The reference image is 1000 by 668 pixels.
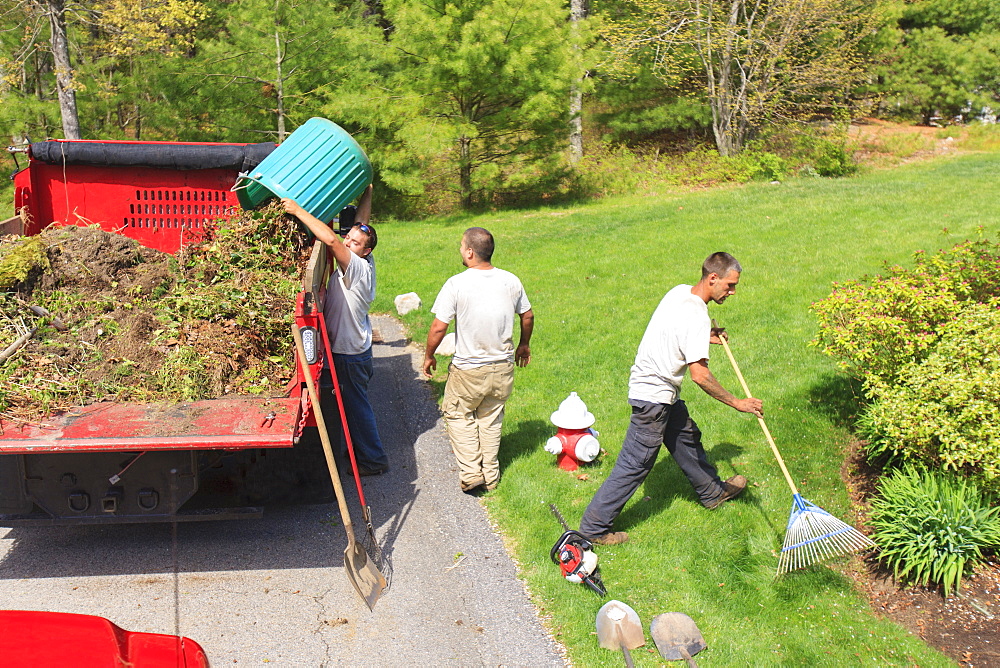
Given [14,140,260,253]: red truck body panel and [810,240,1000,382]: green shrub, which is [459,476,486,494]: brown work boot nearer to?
[810,240,1000,382]: green shrub

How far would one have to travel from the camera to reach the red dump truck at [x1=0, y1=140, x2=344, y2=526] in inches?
170

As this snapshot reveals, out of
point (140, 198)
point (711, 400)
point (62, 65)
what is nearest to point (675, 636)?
point (711, 400)

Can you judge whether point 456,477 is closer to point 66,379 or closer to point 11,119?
point 66,379

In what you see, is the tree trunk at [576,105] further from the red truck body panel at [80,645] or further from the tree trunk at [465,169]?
the red truck body panel at [80,645]

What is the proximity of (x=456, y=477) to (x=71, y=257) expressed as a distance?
301 cm

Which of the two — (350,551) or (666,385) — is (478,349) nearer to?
(666,385)

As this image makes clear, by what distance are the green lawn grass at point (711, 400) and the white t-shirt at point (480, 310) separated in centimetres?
102

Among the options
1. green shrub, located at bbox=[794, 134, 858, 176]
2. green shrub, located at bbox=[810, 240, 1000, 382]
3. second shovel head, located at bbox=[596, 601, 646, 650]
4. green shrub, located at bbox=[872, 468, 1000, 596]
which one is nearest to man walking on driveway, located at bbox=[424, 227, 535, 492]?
second shovel head, located at bbox=[596, 601, 646, 650]

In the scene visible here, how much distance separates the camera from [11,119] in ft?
60.8

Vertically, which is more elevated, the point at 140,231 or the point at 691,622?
the point at 140,231

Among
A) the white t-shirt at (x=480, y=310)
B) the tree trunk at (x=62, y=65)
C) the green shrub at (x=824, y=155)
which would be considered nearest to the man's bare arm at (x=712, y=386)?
the white t-shirt at (x=480, y=310)

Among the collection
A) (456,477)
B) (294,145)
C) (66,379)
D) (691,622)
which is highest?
(294,145)

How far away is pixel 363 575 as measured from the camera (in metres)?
4.60

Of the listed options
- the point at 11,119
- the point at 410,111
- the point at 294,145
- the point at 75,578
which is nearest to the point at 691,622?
the point at 75,578
